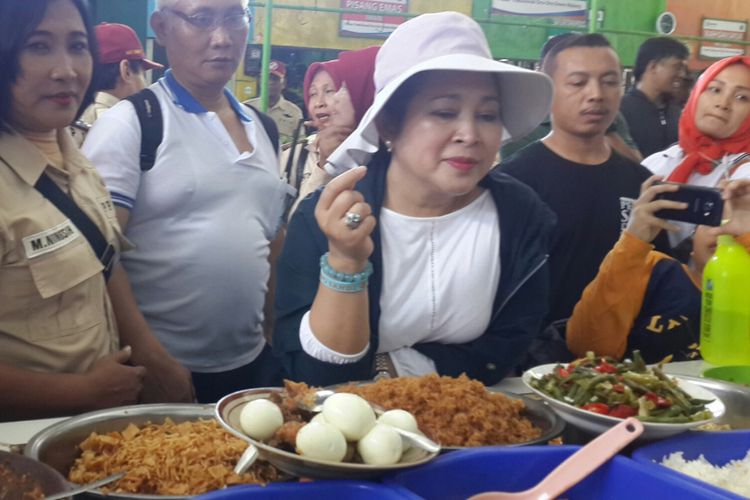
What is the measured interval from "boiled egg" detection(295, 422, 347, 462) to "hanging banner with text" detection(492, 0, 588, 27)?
6.08 meters

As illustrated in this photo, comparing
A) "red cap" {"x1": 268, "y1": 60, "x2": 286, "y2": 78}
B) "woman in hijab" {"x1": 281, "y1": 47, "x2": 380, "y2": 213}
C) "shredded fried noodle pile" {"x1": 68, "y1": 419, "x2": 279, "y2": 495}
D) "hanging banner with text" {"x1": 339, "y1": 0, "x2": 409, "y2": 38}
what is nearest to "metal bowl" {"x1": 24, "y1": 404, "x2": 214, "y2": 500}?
"shredded fried noodle pile" {"x1": 68, "y1": 419, "x2": 279, "y2": 495}

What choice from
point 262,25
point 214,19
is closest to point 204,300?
point 214,19

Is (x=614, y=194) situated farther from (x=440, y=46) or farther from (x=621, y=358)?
(x=440, y=46)

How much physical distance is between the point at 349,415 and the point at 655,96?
4068mm

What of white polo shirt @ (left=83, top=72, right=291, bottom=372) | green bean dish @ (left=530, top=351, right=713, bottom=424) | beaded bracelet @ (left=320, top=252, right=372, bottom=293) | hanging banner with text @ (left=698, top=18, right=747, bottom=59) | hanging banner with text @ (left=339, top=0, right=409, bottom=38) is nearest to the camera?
green bean dish @ (left=530, top=351, right=713, bottom=424)

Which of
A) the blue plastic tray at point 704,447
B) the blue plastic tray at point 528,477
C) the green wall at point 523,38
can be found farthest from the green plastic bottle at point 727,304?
the green wall at point 523,38

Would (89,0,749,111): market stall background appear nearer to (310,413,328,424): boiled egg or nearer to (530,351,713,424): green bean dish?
(530,351,713,424): green bean dish

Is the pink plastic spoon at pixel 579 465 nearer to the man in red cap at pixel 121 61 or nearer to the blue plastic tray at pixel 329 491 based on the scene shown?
the blue plastic tray at pixel 329 491

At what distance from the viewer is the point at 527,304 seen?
166cm

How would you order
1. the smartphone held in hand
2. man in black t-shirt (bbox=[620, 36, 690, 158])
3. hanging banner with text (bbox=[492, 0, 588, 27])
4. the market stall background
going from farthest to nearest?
hanging banner with text (bbox=[492, 0, 588, 27])
the market stall background
man in black t-shirt (bbox=[620, 36, 690, 158])
the smartphone held in hand

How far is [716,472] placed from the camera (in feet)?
3.76

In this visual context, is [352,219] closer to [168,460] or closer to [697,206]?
[168,460]

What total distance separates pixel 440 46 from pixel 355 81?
0.98 m

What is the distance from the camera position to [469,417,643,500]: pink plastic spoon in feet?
3.42
